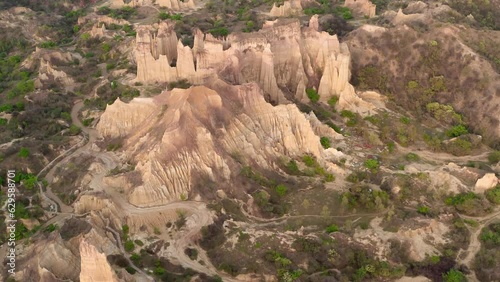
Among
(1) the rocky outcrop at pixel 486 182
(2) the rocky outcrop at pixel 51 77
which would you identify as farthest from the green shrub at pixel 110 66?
(1) the rocky outcrop at pixel 486 182

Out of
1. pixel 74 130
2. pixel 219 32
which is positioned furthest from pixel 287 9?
pixel 74 130

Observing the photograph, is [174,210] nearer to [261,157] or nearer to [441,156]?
[261,157]

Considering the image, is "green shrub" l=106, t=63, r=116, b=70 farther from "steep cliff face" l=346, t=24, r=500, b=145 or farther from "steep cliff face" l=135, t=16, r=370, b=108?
"steep cliff face" l=346, t=24, r=500, b=145

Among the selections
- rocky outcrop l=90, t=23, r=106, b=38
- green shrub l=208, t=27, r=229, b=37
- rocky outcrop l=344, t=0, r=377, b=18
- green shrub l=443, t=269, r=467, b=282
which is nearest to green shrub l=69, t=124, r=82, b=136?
green shrub l=208, t=27, r=229, b=37

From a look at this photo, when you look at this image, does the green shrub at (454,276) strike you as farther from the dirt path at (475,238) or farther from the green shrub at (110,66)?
the green shrub at (110,66)

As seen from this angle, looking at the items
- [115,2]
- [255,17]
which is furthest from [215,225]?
[115,2]
